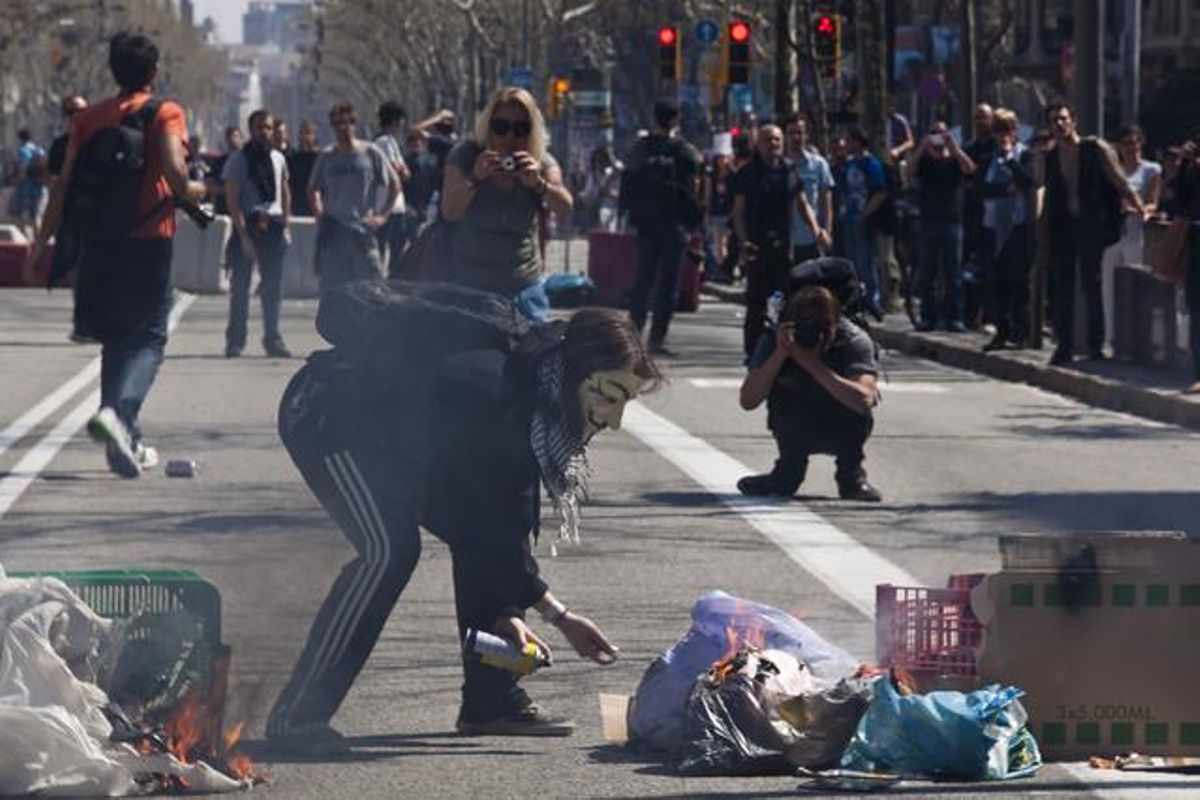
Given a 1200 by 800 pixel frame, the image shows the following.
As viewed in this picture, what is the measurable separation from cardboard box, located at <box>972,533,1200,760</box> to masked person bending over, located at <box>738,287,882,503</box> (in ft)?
20.0

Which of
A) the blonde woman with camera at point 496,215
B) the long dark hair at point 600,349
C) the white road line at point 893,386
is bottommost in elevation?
the white road line at point 893,386

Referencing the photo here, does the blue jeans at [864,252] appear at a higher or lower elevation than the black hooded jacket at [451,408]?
lower

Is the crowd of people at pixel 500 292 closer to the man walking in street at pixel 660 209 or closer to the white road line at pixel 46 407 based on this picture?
the man walking in street at pixel 660 209

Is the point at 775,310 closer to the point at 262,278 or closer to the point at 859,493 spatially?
the point at 859,493

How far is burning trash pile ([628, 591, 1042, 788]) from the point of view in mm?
7867

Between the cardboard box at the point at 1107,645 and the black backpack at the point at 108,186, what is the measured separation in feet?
24.8

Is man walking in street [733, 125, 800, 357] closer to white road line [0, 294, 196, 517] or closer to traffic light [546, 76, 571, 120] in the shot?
white road line [0, 294, 196, 517]

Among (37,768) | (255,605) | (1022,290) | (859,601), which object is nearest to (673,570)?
(859,601)

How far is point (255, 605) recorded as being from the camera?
9938mm

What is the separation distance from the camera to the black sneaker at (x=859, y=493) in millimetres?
14602

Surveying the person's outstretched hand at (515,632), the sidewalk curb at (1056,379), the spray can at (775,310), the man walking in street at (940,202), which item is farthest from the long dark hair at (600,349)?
the man walking in street at (940,202)

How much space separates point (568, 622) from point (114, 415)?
22.9 ft

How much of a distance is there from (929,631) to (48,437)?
9913 millimetres

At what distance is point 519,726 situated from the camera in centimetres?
854
